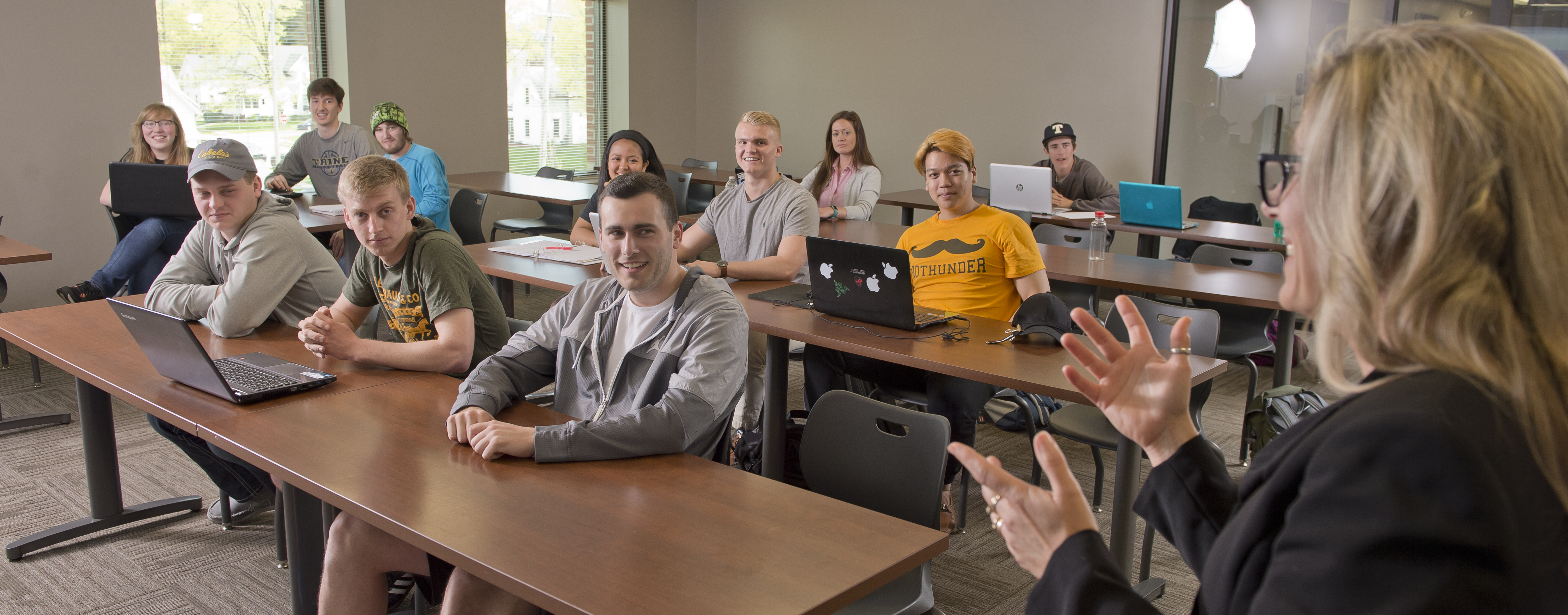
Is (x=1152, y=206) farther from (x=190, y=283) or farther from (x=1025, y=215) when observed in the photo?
(x=190, y=283)

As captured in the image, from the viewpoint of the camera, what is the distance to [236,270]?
263 centimetres

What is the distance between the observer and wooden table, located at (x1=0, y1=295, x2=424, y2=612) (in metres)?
2.05

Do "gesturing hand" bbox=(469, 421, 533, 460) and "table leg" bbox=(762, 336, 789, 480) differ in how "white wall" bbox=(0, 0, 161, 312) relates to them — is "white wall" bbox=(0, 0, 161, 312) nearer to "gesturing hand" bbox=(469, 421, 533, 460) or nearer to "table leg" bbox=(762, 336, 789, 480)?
"table leg" bbox=(762, 336, 789, 480)

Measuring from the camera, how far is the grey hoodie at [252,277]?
103 inches

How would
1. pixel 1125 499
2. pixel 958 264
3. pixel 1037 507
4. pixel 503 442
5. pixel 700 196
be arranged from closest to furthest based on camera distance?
pixel 1037 507
pixel 503 442
pixel 1125 499
pixel 958 264
pixel 700 196

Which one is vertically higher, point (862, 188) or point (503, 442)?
point (862, 188)

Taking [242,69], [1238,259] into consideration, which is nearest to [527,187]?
[242,69]

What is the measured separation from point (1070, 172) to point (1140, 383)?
535 cm

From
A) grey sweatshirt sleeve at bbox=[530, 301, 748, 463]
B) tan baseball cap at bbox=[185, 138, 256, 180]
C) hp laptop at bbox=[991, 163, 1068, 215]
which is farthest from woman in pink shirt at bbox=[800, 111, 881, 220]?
grey sweatshirt sleeve at bbox=[530, 301, 748, 463]

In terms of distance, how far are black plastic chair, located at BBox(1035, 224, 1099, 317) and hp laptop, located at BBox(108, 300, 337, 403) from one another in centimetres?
268

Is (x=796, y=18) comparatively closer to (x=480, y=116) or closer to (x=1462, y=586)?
(x=480, y=116)

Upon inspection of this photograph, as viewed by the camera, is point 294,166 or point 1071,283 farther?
point 294,166

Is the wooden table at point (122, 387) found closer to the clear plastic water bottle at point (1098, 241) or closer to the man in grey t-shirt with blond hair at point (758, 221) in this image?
the man in grey t-shirt with blond hair at point (758, 221)

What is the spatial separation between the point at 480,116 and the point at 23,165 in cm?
304
